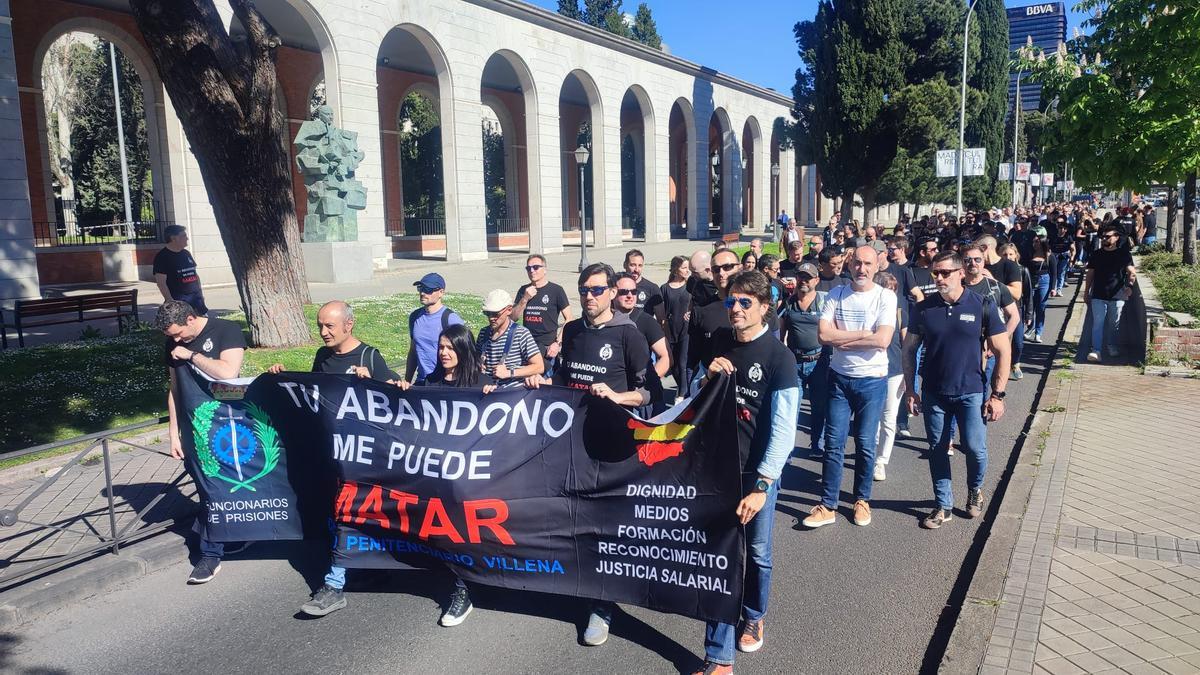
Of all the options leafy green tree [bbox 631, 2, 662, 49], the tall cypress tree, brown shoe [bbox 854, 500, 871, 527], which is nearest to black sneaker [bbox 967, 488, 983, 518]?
brown shoe [bbox 854, 500, 871, 527]

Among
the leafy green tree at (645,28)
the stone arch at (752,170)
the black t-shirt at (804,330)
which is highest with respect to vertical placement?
the leafy green tree at (645,28)

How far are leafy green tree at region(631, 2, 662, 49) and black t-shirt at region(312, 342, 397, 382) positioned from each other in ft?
248

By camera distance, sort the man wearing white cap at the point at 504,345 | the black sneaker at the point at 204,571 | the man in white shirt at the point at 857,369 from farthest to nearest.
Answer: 1. the man wearing white cap at the point at 504,345
2. the man in white shirt at the point at 857,369
3. the black sneaker at the point at 204,571

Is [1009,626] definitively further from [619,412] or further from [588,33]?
[588,33]

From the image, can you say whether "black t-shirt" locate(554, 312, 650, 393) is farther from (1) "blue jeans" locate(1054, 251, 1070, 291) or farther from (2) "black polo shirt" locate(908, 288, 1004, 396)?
→ (1) "blue jeans" locate(1054, 251, 1070, 291)

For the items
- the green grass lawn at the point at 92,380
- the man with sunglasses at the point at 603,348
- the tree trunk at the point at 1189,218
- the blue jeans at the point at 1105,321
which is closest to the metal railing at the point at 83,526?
the green grass lawn at the point at 92,380

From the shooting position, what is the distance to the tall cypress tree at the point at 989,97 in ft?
144

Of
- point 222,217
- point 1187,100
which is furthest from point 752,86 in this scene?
point 222,217

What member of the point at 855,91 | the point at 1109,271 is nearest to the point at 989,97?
the point at 855,91

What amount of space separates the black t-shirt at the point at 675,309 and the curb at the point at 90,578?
16.2 feet

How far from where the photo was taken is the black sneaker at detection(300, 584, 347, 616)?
4.93m

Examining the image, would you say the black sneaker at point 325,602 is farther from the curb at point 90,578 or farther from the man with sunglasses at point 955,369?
the man with sunglasses at point 955,369

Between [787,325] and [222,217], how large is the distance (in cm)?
824

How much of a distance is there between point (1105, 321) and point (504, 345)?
9681 mm
